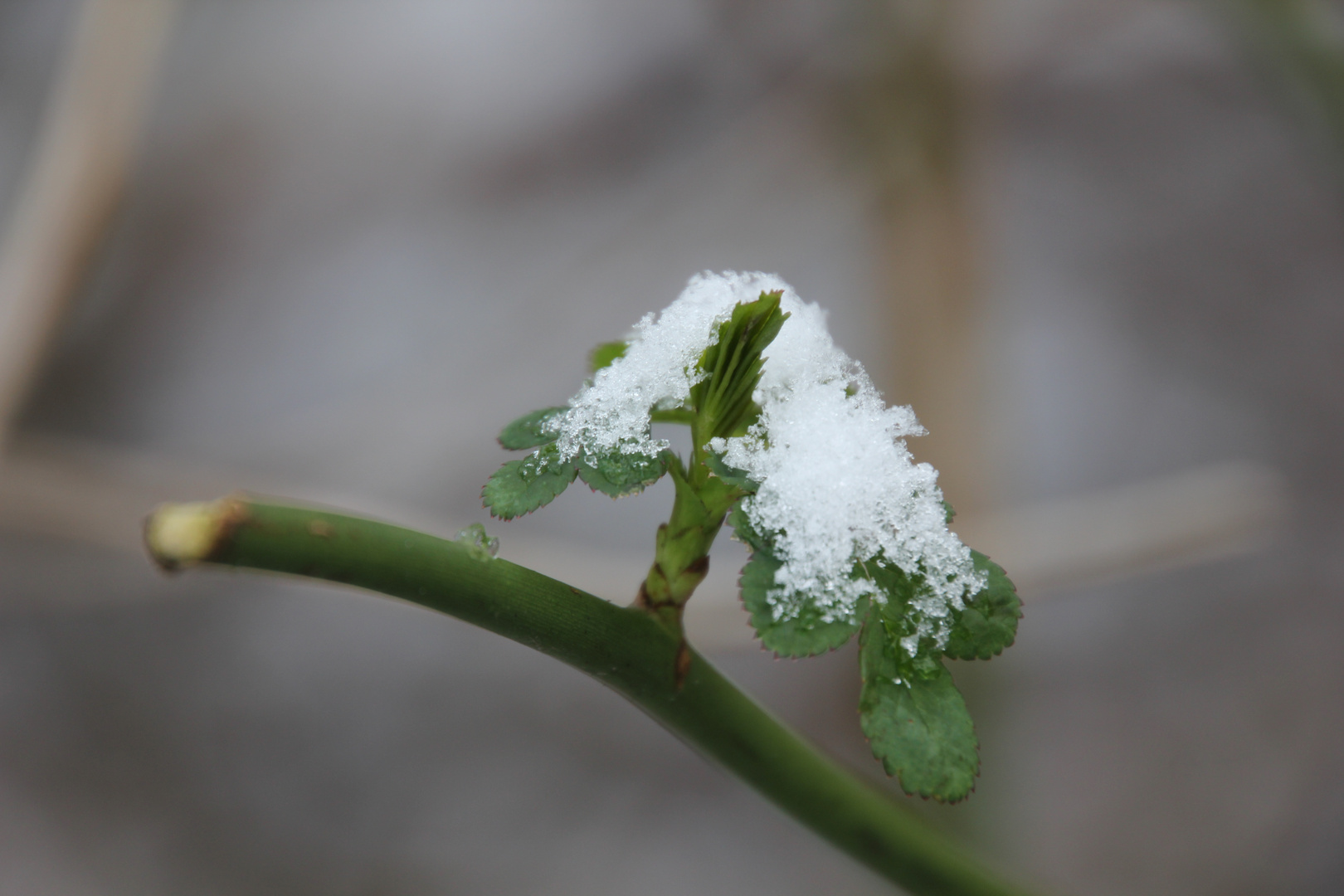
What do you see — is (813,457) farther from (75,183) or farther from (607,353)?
(75,183)

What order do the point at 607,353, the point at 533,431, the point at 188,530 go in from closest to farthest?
the point at 188,530 → the point at 533,431 → the point at 607,353

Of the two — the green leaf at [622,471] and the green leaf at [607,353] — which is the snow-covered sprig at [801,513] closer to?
the green leaf at [622,471]

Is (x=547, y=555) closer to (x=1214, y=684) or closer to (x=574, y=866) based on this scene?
(x=574, y=866)

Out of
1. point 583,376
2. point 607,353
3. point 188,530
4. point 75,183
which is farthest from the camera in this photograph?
point 583,376

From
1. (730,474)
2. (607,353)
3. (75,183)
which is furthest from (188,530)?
(75,183)

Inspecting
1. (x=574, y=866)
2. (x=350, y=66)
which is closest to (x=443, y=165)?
(x=350, y=66)

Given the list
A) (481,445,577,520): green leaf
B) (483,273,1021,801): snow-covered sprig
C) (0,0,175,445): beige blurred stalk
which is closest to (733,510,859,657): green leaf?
(483,273,1021,801): snow-covered sprig

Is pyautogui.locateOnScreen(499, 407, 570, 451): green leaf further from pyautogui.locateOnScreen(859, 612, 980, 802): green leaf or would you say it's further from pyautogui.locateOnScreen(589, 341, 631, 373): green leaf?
pyautogui.locateOnScreen(859, 612, 980, 802): green leaf
